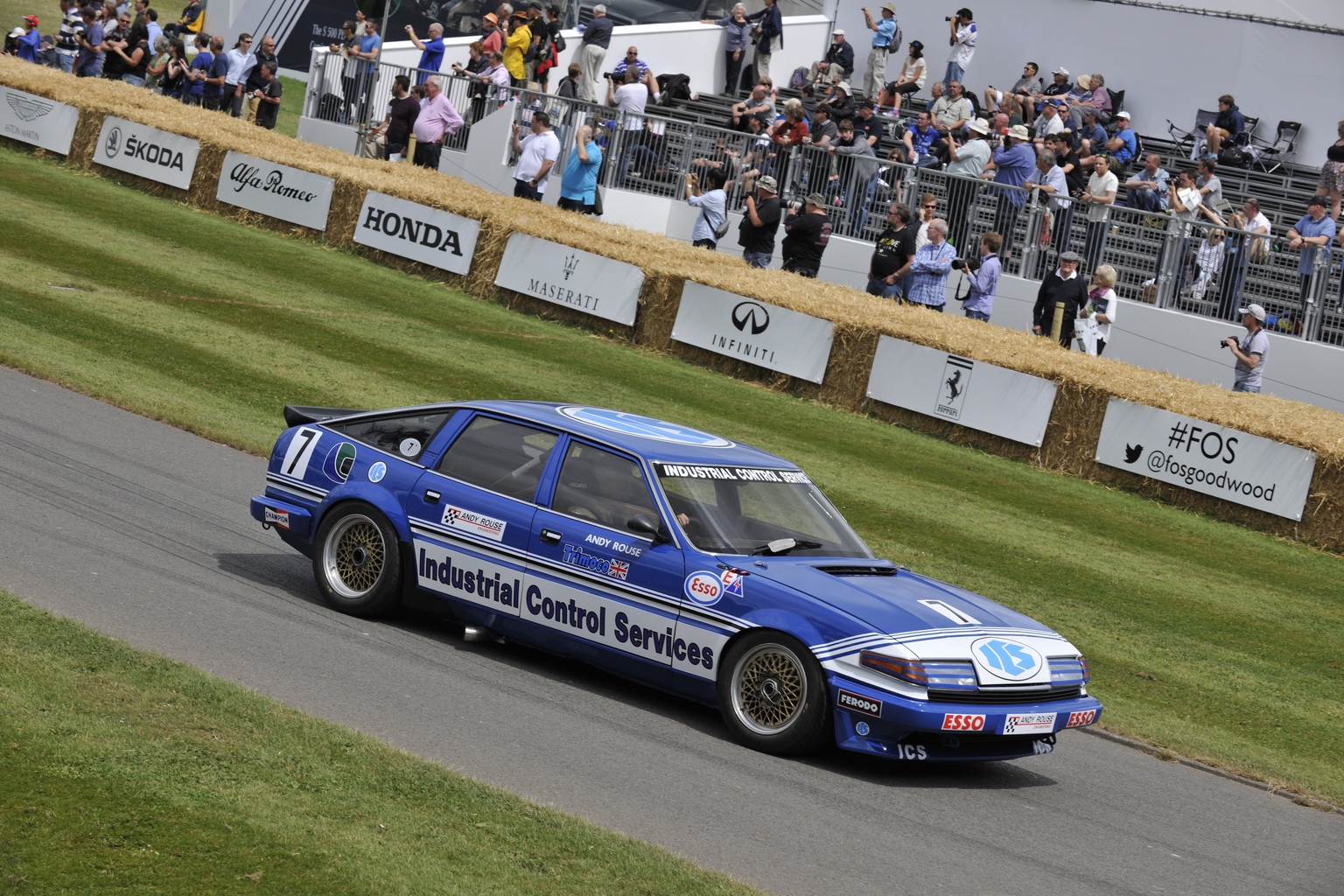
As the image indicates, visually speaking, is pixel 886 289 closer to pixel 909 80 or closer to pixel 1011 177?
pixel 1011 177

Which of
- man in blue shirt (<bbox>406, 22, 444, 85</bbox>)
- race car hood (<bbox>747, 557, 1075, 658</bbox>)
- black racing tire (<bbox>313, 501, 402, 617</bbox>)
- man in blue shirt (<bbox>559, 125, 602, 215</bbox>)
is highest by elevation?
man in blue shirt (<bbox>406, 22, 444, 85</bbox>)

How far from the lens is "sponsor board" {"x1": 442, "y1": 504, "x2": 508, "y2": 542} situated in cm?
862

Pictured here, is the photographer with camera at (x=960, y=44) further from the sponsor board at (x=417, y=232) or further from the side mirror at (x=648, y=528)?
the side mirror at (x=648, y=528)

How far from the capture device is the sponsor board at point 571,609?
26.2 feet

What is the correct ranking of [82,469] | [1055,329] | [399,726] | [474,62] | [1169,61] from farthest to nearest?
[1169,61] → [474,62] → [1055,329] → [82,469] → [399,726]

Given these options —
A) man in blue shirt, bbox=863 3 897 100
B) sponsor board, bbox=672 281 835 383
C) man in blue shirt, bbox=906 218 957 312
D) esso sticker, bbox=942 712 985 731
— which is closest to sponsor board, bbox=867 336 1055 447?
sponsor board, bbox=672 281 835 383

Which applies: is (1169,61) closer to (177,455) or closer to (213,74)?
(213,74)

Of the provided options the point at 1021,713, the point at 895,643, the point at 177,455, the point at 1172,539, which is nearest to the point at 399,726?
the point at 895,643

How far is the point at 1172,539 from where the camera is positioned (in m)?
15.1

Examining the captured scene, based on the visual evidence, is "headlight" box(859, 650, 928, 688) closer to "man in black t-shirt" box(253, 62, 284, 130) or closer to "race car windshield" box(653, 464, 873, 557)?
A: "race car windshield" box(653, 464, 873, 557)

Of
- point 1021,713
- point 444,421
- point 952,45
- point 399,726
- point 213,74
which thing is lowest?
point 399,726

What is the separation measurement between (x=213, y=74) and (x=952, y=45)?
631 inches

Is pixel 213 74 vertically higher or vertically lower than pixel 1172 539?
higher

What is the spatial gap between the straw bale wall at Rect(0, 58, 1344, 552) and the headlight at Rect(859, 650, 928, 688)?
9650 mm
